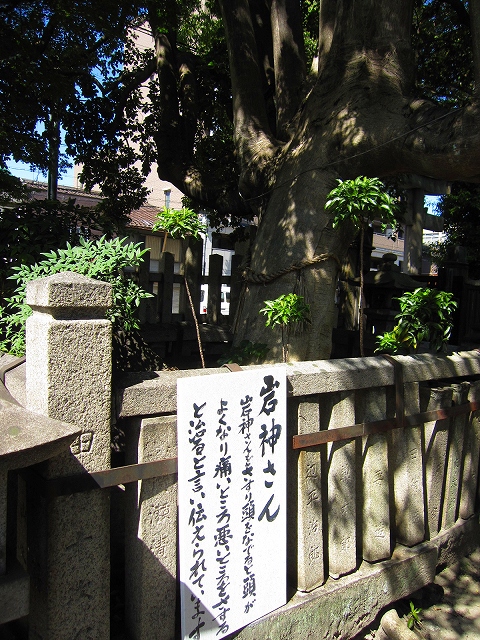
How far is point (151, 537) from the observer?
2412 millimetres

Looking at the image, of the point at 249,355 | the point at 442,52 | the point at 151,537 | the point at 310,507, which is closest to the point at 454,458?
the point at 310,507

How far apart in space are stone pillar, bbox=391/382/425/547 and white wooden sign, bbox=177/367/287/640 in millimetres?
961

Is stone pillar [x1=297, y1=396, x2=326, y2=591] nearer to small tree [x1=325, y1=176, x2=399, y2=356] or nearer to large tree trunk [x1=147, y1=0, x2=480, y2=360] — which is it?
small tree [x1=325, y1=176, x2=399, y2=356]

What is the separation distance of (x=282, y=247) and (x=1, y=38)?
472 centimetres

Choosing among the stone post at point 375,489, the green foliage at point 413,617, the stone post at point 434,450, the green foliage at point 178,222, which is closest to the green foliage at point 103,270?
the green foliage at point 178,222

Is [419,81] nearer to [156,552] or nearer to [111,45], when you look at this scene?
[111,45]

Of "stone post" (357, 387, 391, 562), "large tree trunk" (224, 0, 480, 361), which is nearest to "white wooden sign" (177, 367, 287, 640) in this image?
"stone post" (357, 387, 391, 562)

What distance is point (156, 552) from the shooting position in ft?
7.95

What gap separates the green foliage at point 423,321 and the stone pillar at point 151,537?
1.87 m

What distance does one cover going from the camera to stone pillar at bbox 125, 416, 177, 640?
2385 millimetres

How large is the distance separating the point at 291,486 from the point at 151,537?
0.84 meters

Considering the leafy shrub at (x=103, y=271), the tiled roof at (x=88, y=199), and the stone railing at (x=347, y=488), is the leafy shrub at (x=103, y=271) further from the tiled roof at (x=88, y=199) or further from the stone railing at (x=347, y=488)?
the tiled roof at (x=88, y=199)

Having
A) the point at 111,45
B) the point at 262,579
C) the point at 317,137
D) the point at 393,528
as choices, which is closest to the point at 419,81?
the point at 111,45

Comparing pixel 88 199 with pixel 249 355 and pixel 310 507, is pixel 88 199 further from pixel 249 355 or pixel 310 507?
pixel 310 507
